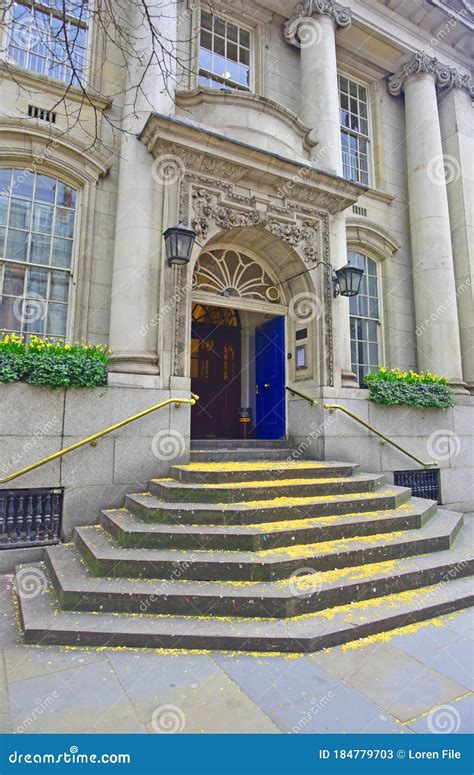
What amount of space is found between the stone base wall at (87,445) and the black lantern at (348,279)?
14.4ft

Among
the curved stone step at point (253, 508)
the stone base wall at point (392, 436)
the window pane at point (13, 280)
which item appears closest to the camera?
the curved stone step at point (253, 508)

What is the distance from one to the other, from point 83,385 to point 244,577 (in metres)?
3.58

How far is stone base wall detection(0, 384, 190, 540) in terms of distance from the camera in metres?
5.89

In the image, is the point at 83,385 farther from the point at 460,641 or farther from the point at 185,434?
the point at 460,641

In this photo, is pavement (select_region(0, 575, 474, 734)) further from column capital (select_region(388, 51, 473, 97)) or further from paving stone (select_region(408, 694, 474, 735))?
column capital (select_region(388, 51, 473, 97))

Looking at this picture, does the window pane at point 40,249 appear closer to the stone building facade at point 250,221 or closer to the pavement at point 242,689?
the stone building facade at point 250,221

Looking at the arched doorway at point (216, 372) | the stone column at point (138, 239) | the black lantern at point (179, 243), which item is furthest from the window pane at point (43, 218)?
the arched doorway at point (216, 372)

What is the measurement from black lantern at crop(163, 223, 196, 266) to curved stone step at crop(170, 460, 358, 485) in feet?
11.1

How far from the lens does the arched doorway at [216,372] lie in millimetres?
11266

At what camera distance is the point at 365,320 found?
11.3 m

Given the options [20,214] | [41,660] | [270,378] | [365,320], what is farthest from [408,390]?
[20,214]

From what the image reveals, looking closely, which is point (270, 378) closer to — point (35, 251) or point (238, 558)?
point (35, 251)

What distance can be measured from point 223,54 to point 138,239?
20.6ft
